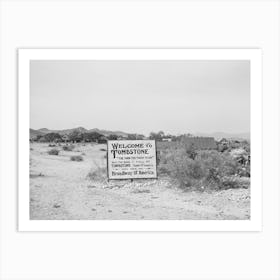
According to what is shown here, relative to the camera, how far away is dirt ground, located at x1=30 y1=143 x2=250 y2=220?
6.23 m

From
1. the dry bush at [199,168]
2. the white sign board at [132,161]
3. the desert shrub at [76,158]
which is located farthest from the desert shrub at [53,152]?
the dry bush at [199,168]

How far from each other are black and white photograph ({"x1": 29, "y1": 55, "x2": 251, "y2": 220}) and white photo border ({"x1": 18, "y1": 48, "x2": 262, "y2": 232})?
49mm

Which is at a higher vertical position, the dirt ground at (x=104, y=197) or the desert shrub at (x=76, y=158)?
the desert shrub at (x=76, y=158)

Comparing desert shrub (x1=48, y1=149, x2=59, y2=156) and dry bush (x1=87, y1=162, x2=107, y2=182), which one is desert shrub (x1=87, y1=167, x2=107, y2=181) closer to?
dry bush (x1=87, y1=162, x2=107, y2=182)

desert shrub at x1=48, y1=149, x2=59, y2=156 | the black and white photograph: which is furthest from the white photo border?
desert shrub at x1=48, y1=149, x2=59, y2=156

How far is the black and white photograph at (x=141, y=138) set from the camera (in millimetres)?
6246

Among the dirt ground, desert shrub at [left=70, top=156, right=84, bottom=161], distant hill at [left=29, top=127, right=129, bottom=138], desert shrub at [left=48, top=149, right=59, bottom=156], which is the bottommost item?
the dirt ground
